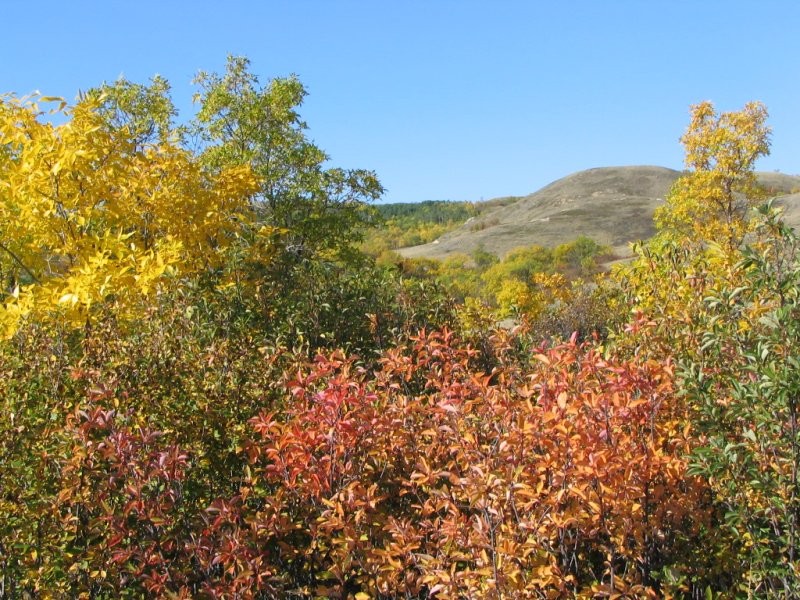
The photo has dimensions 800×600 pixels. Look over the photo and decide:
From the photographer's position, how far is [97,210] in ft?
19.2

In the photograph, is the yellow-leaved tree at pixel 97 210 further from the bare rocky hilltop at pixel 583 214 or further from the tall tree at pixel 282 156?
the bare rocky hilltop at pixel 583 214

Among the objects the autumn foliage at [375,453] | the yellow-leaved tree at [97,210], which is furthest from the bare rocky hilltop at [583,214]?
the autumn foliage at [375,453]

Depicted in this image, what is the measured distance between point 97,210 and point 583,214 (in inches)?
3381

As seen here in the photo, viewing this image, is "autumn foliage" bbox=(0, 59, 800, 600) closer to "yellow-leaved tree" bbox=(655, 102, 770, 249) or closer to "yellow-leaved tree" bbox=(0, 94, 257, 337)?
"yellow-leaved tree" bbox=(0, 94, 257, 337)

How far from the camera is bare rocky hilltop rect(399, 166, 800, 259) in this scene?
7350cm

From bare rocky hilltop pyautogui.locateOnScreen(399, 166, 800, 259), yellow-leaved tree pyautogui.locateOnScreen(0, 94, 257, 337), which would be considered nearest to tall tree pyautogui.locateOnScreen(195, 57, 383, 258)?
yellow-leaved tree pyautogui.locateOnScreen(0, 94, 257, 337)

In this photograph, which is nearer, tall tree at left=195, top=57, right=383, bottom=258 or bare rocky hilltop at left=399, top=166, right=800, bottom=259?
tall tree at left=195, top=57, right=383, bottom=258

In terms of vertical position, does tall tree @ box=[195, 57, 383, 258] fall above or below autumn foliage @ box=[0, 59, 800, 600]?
above

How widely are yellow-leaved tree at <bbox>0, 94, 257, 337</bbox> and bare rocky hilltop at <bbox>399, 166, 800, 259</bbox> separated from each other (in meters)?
49.7

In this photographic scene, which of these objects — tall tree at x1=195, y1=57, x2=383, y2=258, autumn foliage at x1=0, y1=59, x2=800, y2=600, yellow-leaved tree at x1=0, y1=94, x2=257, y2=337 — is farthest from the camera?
tall tree at x1=195, y1=57, x2=383, y2=258

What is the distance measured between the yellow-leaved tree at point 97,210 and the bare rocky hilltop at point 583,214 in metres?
49.7

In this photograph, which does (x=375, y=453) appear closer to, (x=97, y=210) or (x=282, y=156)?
(x=97, y=210)

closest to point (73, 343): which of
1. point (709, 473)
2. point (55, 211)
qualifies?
point (55, 211)

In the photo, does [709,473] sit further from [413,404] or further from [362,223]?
[362,223]
